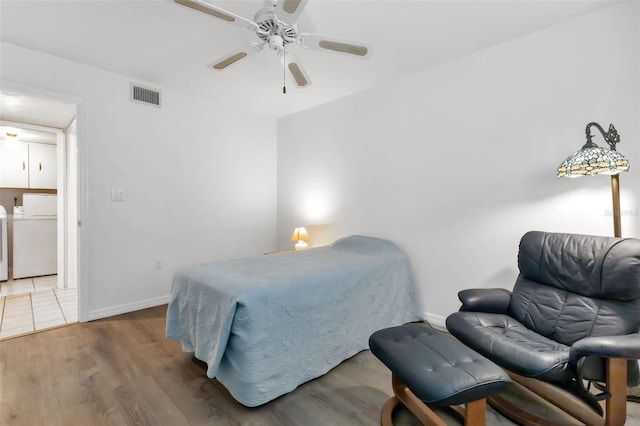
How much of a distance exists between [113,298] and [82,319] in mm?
298

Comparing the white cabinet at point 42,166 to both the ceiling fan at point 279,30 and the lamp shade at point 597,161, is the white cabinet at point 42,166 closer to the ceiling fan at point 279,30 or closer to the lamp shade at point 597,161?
the ceiling fan at point 279,30

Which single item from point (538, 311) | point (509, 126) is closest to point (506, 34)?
point (509, 126)

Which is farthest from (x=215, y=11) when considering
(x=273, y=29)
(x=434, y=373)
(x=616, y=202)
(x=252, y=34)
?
(x=616, y=202)

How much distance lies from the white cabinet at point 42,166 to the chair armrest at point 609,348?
6.91 m

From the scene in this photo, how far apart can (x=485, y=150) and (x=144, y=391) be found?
3148mm

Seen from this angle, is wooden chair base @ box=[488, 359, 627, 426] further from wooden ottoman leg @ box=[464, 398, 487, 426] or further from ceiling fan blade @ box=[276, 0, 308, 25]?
ceiling fan blade @ box=[276, 0, 308, 25]

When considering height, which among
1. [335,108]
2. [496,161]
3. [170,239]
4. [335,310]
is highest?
[335,108]

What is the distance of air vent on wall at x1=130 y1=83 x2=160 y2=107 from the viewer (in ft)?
10.3

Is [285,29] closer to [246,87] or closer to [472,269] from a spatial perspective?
[246,87]

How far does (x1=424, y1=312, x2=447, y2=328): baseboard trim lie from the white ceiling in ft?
8.09

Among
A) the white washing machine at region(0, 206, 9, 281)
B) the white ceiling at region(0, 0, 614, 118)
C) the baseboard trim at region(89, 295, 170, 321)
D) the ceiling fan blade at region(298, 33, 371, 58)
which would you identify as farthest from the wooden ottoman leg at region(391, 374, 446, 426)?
the white washing machine at region(0, 206, 9, 281)

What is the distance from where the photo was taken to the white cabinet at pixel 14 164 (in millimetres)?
4598

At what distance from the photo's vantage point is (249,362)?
164cm

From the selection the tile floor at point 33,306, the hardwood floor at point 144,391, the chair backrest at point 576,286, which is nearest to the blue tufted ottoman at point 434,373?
the hardwood floor at point 144,391
